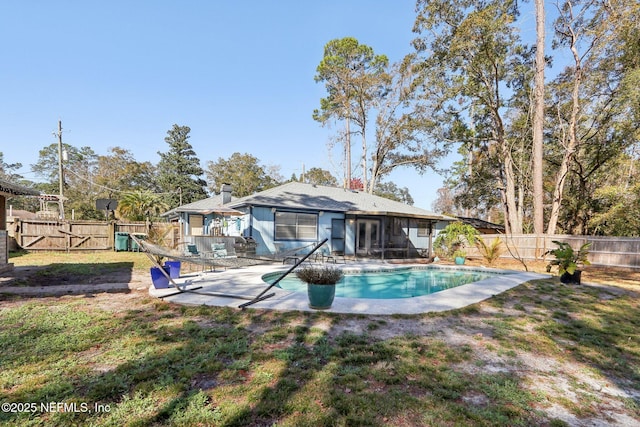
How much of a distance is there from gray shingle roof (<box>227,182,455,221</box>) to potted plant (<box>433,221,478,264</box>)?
1282 millimetres

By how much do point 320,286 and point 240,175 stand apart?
35693 mm

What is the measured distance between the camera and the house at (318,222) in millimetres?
12922

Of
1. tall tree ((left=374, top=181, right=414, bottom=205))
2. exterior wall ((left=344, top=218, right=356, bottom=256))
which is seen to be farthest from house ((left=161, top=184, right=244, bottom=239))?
tall tree ((left=374, top=181, right=414, bottom=205))

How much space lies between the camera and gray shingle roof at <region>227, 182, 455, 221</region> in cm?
1336

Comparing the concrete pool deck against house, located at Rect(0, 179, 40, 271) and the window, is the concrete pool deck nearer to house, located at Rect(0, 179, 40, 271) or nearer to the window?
house, located at Rect(0, 179, 40, 271)

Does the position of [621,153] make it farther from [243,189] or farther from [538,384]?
[243,189]

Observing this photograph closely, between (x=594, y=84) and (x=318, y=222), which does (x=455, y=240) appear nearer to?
(x=318, y=222)

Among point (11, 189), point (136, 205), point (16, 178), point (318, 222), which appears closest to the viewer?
point (11, 189)

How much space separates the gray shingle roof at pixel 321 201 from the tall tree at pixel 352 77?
9257 millimetres

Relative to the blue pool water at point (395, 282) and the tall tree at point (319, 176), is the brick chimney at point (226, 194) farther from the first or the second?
the tall tree at point (319, 176)

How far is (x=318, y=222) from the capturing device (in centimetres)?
1421

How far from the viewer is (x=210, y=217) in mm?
17188

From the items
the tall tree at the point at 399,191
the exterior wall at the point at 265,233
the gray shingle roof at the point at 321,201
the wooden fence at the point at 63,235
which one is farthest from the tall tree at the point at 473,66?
the tall tree at the point at 399,191

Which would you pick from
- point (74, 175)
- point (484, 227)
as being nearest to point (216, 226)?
point (484, 227)
